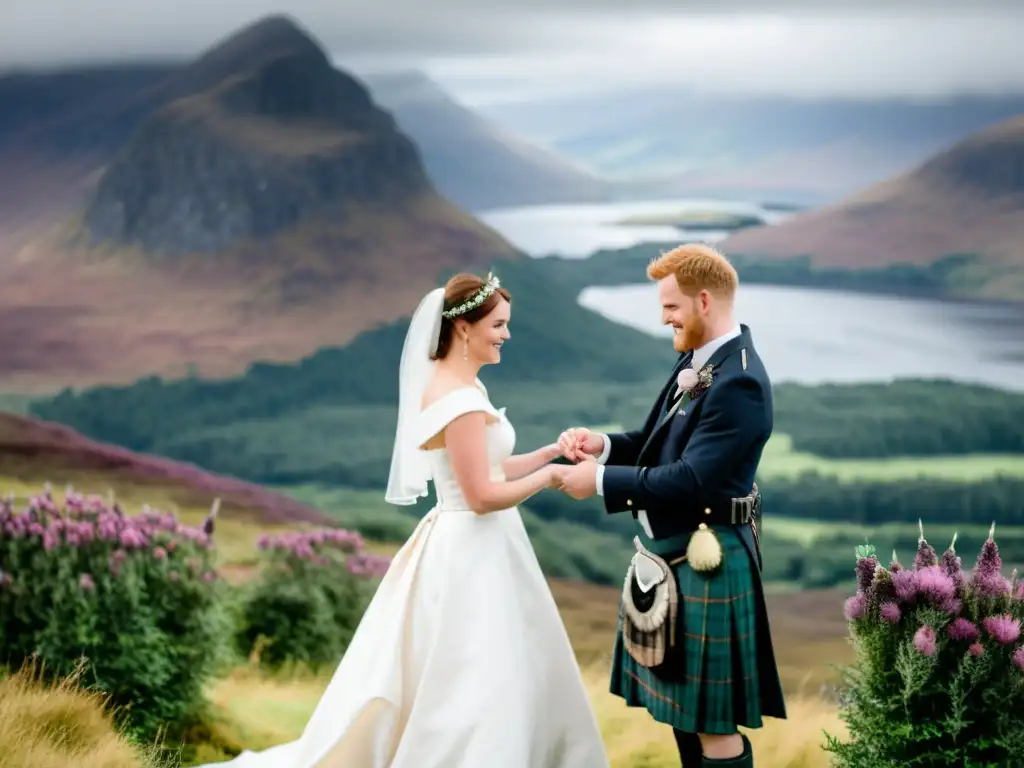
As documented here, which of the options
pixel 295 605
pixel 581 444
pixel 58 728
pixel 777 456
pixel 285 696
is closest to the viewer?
pixel 581 444

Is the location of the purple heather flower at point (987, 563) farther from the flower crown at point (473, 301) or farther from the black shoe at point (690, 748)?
the flower crown at point (473, 301)

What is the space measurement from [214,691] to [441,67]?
4892 mm

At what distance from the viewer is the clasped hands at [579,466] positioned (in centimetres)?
344

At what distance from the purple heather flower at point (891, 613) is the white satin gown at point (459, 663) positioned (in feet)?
3.15

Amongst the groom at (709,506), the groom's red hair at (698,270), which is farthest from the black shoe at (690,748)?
the groom's red hair at (698,270)

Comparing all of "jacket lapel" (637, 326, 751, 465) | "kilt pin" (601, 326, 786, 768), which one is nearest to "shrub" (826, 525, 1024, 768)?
"kilt pin" (601, 326, 786, 768)

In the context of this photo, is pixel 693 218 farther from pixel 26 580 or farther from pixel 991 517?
pixel 26 580

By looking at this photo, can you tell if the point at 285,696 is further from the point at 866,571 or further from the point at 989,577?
the point at 989,577

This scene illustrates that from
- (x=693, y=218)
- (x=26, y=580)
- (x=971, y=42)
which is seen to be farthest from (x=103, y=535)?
(x=971, y=42)

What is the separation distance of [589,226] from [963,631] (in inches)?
240

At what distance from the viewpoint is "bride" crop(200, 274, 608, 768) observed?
3.53 metres

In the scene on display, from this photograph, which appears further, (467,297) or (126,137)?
(126,137)

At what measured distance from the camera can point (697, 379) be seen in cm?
332

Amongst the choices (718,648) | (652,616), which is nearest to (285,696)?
(652,616)
